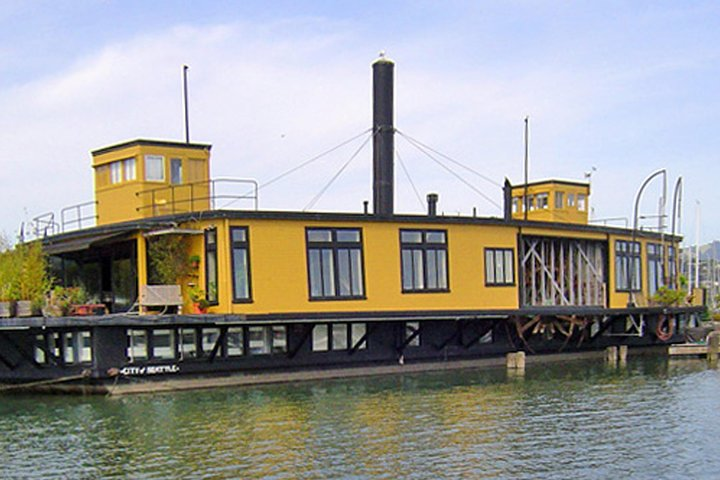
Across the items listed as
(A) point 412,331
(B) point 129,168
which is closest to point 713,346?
(A) point 412,331

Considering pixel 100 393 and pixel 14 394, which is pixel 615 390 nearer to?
pixel 100 393

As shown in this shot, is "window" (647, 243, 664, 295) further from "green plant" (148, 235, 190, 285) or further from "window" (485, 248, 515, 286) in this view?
"green plant" (148, 235, 190, 285)

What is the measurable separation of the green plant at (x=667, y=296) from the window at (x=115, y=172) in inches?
747

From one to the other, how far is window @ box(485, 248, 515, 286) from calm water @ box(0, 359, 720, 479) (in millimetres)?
4557

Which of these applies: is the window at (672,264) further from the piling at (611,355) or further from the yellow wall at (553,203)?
the piling at (611,355)

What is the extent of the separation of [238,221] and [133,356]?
4.09 meters

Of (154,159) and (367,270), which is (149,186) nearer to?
(154,159)

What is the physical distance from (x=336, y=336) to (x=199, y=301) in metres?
4.37

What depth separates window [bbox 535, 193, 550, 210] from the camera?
36.9 meters

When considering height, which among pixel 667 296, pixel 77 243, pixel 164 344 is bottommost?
pixel 164 344

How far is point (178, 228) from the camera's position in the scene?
75.7 feet

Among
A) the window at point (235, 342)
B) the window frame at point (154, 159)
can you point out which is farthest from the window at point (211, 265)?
the window frame at point (154, 159)

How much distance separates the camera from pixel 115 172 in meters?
26.9

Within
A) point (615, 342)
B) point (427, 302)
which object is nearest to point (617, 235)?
point (615, 342)
